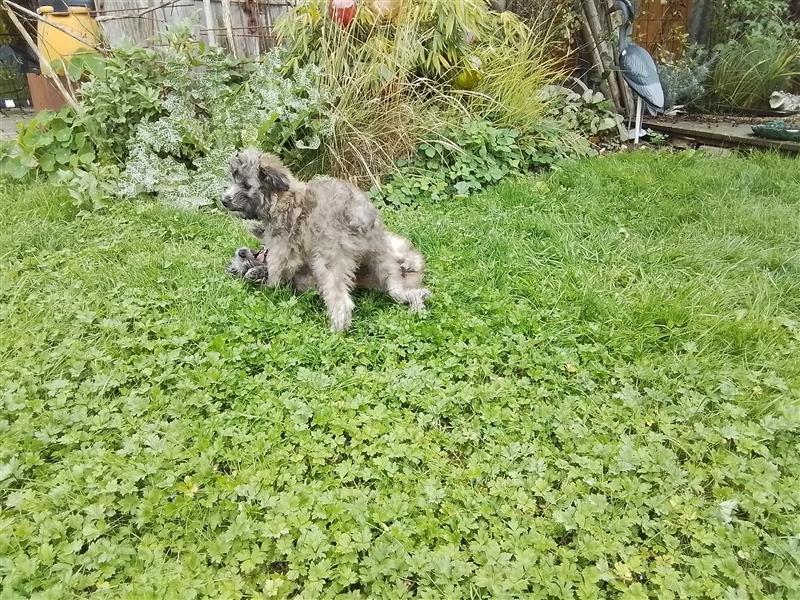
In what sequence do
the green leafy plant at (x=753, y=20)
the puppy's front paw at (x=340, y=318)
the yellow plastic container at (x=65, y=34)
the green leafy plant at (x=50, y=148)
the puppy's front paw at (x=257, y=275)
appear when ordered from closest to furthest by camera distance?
1. the puppy's front paw at (x=340, y=318)
2. the puppy's front paw at (x=257, y=275)
3. the green leafy plant at (x=50, y=148)
4. the yellow plastic container at (x=65, y=34)
5. the green leafy plant at (x=753, y=20)

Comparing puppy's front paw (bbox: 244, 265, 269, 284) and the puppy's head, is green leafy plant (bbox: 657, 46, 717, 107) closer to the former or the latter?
the puppy's head

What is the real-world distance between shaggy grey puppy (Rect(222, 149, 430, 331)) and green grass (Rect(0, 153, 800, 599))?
0.50ft

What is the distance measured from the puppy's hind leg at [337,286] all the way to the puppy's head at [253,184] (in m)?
0.53

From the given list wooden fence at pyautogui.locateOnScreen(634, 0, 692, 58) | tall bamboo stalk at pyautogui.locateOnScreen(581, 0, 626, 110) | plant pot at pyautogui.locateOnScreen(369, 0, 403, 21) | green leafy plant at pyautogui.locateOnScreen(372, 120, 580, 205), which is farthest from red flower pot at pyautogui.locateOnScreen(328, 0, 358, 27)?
wooden fence at pyautogui.locateOnScreen(634, 0, 692, 58)

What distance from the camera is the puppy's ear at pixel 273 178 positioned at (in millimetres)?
3398

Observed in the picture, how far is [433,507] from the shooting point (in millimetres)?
2135

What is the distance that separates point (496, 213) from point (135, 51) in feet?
12.5

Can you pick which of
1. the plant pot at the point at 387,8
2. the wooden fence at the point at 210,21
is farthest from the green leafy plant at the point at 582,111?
the wooden fence at the point at 210,21

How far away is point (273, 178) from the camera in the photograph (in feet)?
11.1

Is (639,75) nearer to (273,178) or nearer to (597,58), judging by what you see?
(597,58)

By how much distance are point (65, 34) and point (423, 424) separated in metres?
6.03

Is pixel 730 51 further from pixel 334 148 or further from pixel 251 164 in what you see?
pixel 251 164

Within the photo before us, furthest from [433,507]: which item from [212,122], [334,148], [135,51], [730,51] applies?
[730,51]

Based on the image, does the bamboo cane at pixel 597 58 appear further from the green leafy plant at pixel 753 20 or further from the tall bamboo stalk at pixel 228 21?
the tall bamboo stalk at pixel 228 21
